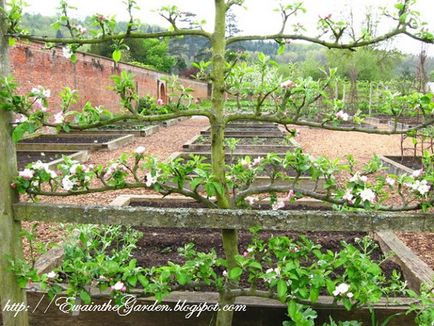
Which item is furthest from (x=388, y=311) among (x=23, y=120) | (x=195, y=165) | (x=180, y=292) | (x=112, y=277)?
(x=23, y=120)

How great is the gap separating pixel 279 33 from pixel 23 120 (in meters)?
1.37

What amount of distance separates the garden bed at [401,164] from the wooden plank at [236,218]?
19.0ft

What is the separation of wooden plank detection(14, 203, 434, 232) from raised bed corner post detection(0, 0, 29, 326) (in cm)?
10

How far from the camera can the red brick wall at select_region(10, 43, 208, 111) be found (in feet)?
41.8

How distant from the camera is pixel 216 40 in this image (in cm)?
203

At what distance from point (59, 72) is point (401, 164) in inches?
489

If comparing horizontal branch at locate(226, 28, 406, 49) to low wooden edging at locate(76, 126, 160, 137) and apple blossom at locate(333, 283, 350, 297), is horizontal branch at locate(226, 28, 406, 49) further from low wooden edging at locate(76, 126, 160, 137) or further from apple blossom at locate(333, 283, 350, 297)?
low wooden edging at locate(76, 126, 160, 137)

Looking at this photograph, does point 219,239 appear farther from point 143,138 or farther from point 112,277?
point 143,138

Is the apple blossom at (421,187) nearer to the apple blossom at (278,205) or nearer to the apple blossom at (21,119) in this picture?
the apple blossom at (278,205)

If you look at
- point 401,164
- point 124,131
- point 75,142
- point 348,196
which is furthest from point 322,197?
point 124,131

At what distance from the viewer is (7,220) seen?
2066 mm

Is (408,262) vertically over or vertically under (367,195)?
under

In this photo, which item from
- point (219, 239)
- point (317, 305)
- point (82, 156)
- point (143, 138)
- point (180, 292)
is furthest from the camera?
point (143, 138)

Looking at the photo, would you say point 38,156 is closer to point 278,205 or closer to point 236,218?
point 278,205
